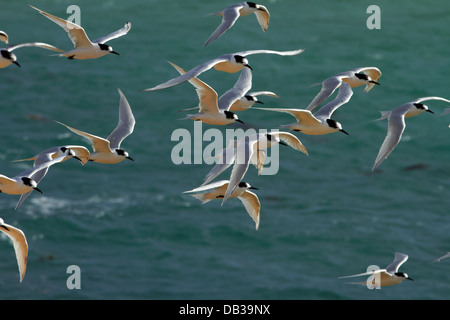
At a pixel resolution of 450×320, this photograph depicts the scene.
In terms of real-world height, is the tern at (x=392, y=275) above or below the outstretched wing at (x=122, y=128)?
below

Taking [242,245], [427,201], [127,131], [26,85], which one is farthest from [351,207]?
[127,131]

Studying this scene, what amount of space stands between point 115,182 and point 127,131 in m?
36.9

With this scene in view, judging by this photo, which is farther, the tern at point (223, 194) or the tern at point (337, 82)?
the tern at point (223, 194)

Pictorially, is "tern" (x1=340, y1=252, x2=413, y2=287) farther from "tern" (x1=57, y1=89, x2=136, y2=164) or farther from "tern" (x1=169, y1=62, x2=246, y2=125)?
"tern" (x1=57, y1=89, x2=136, y2=164)

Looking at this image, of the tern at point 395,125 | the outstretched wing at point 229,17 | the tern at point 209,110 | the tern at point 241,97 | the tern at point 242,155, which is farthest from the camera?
the tern at point 241,97

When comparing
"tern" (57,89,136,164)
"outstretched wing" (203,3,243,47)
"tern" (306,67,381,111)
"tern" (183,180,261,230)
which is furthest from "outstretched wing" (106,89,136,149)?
"tern" (306,67,381,111)

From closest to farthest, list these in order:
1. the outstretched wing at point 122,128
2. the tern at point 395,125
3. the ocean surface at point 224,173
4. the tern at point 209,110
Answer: the tern at point 395,125 < the tern at point 209,110 < the outstretched wing at point 122,128 < the ocean surface at point 224,173

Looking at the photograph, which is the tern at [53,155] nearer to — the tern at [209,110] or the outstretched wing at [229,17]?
the tern at [209,110]

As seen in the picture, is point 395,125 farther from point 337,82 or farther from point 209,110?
point 209,110

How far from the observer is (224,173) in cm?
5572

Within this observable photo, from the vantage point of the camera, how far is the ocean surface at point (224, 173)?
4997 centimetres

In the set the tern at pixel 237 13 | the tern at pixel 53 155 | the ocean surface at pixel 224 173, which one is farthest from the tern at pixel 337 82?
the ocean surface at pixel 224 173

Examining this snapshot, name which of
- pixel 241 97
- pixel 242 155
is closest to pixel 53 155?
pixel 242 155
